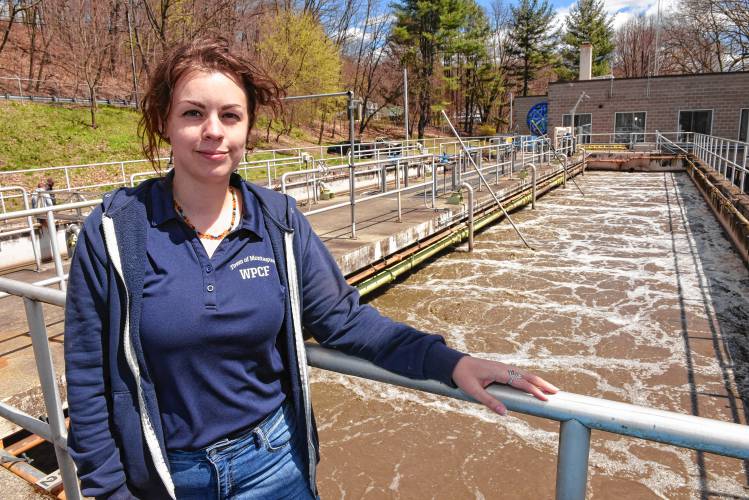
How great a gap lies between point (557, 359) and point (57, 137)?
789 inches

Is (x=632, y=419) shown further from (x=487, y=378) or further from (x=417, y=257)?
(x=417, y=257)

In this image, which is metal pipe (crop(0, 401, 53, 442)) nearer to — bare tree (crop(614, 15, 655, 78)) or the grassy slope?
the grassy slope

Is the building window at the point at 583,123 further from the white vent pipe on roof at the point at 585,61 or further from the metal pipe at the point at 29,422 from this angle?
the metal pipe at the point at 29,422

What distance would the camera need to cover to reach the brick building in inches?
996

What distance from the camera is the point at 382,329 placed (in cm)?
138

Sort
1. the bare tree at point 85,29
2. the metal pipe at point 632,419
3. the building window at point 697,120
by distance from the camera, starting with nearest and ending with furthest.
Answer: the metal pipe at point 632,419, the bare tree at point 85,29, the building window at point 697,120

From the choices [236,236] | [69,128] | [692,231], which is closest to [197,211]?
[236,236]

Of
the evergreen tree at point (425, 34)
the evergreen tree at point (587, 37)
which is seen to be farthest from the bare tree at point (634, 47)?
the evergreen tree at point (425, 34)

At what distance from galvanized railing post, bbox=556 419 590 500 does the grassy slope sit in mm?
18408

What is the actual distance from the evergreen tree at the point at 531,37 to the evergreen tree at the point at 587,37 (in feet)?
5.24

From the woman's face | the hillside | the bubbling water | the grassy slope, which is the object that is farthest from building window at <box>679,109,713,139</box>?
the woman's face

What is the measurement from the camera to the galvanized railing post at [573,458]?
1.06 meters

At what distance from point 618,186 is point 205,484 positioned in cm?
2088

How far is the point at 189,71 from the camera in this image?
1326 millimetres
